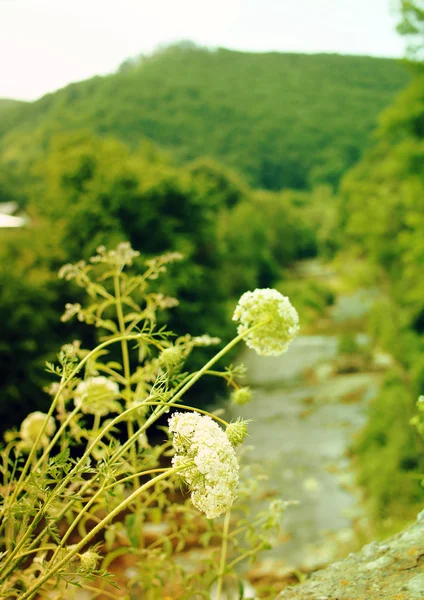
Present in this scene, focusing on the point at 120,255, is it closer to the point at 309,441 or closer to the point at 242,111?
the point at 309,441

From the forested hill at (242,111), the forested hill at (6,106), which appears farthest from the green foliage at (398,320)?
the forested hill at (242,111)

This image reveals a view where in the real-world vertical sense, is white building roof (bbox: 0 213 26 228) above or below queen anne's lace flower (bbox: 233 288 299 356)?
below

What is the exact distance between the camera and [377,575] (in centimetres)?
164

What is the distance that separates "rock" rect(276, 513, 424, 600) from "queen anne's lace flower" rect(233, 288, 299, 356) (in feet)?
2.51

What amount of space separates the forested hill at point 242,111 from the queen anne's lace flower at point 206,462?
211ft

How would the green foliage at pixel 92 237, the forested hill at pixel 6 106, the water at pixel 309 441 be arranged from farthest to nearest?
the forested hill at pixel 6 106 → the green foliage at pixel 92 237 → the water at pixel 309 441

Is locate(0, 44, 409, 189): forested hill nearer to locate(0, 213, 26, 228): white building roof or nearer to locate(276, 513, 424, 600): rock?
locate(0, 213, 26, 228): white building roof

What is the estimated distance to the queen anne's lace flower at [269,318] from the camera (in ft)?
5.22

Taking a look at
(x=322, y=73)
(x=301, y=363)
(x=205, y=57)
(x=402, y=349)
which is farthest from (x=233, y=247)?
(x=205, y=57)

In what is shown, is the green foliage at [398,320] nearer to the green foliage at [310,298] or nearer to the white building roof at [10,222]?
the green foliage at [310,298]

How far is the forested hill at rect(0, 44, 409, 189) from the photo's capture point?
254ft

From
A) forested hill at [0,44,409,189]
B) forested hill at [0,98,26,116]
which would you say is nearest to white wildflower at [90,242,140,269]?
forested hill at [0,98,26,116]

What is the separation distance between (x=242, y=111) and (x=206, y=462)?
343 feet

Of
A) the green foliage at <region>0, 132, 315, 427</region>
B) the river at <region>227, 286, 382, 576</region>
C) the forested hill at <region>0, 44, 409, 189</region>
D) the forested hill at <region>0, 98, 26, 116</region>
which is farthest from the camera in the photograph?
the forested hill at <region>0, 44, 409, 189</region>
